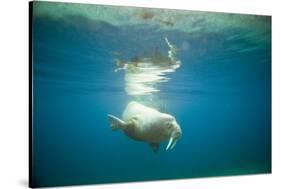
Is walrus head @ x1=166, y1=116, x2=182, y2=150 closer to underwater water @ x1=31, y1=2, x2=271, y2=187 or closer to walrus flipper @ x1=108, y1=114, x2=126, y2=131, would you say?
underwater water @ x1=31, y1=2, x2=271, y2=187

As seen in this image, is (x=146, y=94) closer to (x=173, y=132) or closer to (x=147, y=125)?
(x=147, y=125)

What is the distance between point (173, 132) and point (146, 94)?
25.0 inches

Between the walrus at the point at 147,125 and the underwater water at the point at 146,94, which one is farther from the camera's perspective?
the walrus at the point at 147,125

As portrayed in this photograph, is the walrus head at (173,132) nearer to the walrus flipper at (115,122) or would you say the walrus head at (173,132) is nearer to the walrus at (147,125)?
the walrus at (147,125)

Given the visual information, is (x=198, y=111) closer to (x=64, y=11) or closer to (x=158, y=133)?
(x=158, y=133)

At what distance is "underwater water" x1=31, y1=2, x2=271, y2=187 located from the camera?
21.7 feet

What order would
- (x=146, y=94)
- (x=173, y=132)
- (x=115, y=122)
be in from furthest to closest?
(x=173, y=132) → (x=146, y=94) → (x=115, y=122)

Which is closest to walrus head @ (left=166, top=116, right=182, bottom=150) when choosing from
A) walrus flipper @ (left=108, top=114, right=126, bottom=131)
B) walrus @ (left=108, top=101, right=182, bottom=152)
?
walrus @ (left=108, top=101, right=182, bottom=152)

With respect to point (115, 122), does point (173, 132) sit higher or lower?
lower

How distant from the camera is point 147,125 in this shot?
7117 millimetres

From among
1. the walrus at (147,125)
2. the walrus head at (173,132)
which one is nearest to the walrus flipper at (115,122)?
the walrus at (147,125)

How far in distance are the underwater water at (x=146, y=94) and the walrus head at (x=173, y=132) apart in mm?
59

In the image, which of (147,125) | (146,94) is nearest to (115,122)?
(147,125)

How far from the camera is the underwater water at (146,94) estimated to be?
21.7 feet
